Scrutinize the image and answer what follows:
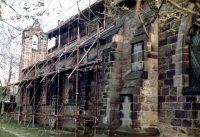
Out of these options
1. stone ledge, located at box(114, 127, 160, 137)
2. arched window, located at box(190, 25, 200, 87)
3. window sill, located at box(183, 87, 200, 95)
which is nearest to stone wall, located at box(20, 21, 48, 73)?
stone ledge, located at box(114, 127, 160, 137)

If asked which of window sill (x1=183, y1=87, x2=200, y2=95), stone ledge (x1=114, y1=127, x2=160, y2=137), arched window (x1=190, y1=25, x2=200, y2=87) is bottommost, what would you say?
stone ledge (x1=114, y1=127, x2=160, y2=137)

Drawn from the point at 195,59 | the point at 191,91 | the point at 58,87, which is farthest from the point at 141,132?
the point at 58,87

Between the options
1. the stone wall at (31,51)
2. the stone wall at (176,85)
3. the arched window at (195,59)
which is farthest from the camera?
the stone wall at (31,51)

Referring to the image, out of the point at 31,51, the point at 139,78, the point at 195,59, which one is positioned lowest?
the point at 139,78

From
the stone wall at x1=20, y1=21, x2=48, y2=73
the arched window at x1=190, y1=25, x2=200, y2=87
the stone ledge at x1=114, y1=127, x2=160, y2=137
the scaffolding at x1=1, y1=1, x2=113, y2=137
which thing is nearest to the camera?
the arched window at x1=190, y1=25, x2=200, y2=87

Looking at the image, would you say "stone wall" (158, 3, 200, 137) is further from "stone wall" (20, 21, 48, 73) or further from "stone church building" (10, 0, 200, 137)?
"stone wall" (20, 21, 48, 73)

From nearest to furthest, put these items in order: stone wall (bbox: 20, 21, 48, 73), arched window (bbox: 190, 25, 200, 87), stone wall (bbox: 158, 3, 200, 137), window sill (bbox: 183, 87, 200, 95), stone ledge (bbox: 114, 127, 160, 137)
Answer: window sill (bbox: 183, 87, 200, 95) < stone wall (bbox: 158, 3, 200, 137) < arched window (bbox: 190, 25, 200, 87) < stone ledge (bbox: 114, 127, 160, 137) < stone wall (bbox: 20, 21, 48, 73)

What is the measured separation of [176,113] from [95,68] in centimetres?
671

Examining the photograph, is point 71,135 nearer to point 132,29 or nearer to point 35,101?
point 132,29

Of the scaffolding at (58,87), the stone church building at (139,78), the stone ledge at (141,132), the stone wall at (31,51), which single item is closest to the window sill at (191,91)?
the stone church building at (139,78)

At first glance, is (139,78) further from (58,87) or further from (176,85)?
(58,87)

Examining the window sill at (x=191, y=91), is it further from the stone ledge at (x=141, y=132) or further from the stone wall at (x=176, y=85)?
the stone ledge at (x=141, y=132)

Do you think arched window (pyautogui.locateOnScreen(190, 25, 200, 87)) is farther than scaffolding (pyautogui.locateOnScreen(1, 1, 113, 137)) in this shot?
No

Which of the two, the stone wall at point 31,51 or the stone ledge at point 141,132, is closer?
the stone ledge at point 141,132
